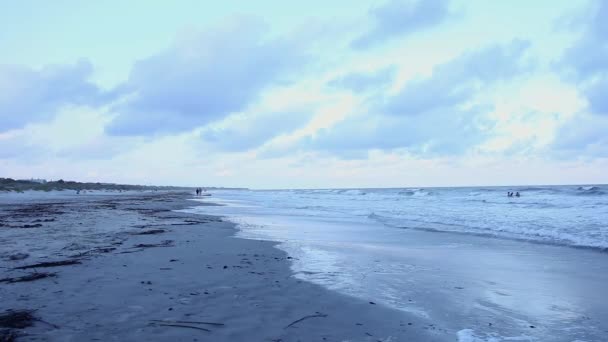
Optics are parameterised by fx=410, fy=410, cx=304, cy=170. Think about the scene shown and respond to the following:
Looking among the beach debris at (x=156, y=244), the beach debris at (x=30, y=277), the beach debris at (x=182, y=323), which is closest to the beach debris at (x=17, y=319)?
the beach debris at (x=182, y=323)

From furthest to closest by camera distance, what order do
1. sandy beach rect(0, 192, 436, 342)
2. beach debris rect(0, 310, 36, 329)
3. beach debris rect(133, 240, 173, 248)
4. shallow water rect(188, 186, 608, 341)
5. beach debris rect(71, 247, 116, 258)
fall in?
beach debris rect(133, 240, 173, 248) → beach debris rect(71, 247, 116, 258) → shallow water rect(188, 186, 608, 341) → sandy beach rect(0, 192, 436, 342) → beach debris rect(0, 310, 36, 329)

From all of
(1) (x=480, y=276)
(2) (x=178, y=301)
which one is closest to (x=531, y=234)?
(1) (x=480, y=276)

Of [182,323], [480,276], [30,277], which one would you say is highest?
[30,277]

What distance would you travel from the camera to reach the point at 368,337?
14.0 ft

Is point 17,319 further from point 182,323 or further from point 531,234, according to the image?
point 531,234

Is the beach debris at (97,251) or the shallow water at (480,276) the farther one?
the beach debris at (97,251)

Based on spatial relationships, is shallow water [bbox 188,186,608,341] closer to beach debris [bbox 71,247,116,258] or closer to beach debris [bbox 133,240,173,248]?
beach debris [bbox 133,240,173,248]

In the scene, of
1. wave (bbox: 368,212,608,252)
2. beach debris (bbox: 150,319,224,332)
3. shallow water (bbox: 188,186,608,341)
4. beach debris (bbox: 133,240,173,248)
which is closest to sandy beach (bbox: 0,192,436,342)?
beach debris (bbox: 150,319,224,332)

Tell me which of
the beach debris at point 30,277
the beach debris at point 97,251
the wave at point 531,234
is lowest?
the wave at point 531,234

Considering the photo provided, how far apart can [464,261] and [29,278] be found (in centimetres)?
851

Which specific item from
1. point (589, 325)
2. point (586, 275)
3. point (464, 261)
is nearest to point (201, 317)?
point (589, 325)

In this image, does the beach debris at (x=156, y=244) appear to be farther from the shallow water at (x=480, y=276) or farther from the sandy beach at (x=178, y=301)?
the shallow water at (x=480, y=276)

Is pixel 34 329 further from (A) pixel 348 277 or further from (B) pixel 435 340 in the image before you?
(A) pixel 348 277

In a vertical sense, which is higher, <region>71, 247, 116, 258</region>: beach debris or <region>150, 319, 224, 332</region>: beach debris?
<region>71, 247, 116, 258</region>: beach debris
